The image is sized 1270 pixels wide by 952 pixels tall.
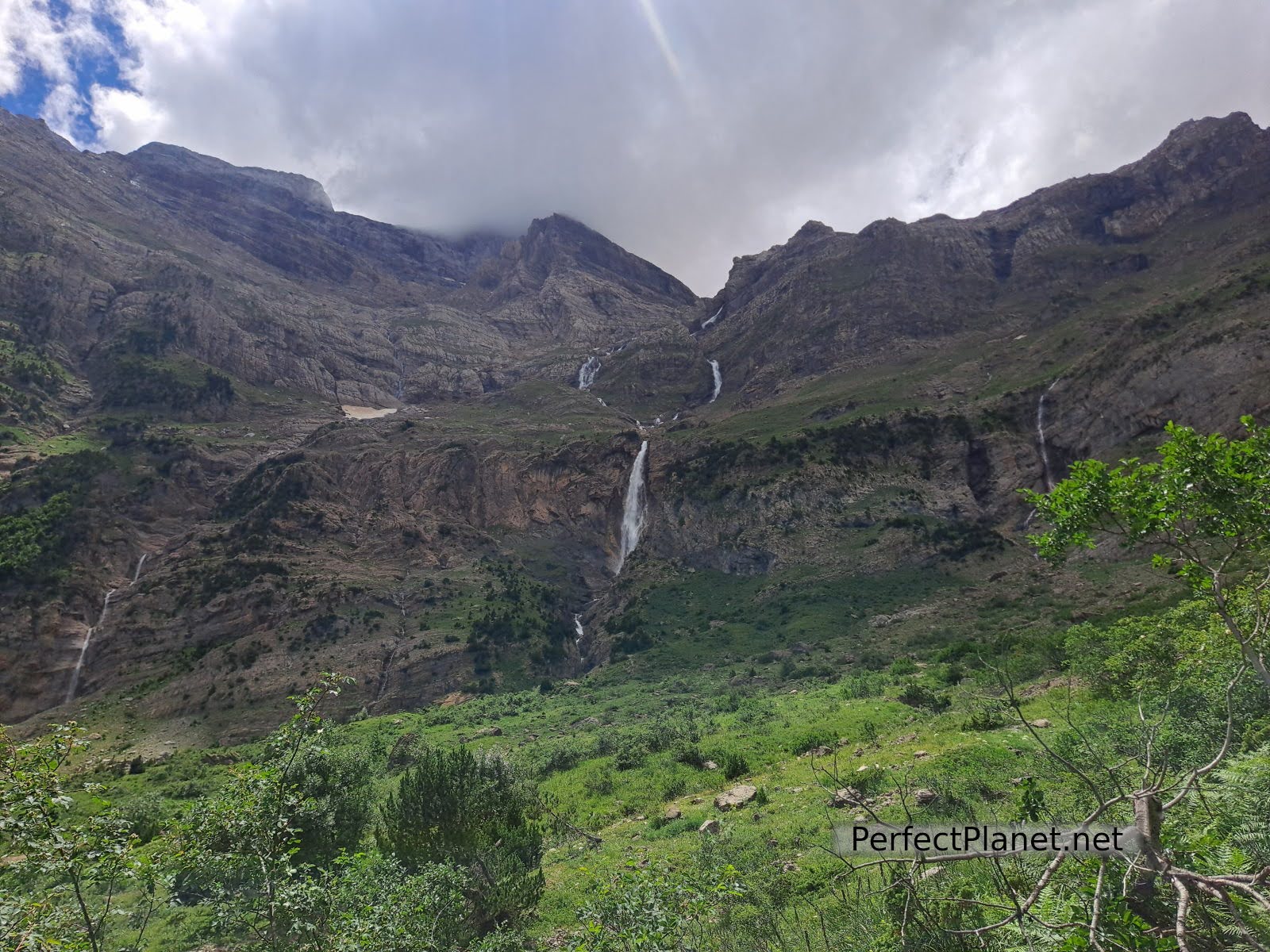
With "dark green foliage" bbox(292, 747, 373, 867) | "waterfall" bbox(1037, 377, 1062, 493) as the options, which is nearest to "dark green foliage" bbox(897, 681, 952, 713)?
"dark green foliage" bbox(292, 747, 373, 867)

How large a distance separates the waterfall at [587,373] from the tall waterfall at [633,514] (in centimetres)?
5287

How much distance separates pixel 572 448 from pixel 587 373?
57734mm

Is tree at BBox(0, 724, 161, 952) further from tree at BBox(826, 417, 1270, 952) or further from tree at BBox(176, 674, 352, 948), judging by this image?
tree at BBox(826, 417, 1270, 952)

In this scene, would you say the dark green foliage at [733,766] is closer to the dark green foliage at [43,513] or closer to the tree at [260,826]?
the tree at [260,826]

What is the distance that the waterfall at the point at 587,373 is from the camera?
145 m

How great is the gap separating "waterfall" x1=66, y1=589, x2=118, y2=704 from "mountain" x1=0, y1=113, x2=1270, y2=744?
0.46m

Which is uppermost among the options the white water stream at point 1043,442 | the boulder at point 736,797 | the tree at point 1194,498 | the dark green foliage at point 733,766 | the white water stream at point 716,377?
the white water stream at point 716,377

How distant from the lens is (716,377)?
139375mm

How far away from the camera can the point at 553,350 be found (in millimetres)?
168500

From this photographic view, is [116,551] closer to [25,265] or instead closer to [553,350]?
[25,265]

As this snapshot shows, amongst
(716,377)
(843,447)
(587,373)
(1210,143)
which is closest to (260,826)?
(843,447)

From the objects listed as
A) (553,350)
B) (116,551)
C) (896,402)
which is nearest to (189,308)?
(116,551)

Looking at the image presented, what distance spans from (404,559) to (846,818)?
7317 cm

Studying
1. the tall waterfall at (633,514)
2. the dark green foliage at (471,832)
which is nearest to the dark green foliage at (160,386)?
the tall waterfall at (633,514)
